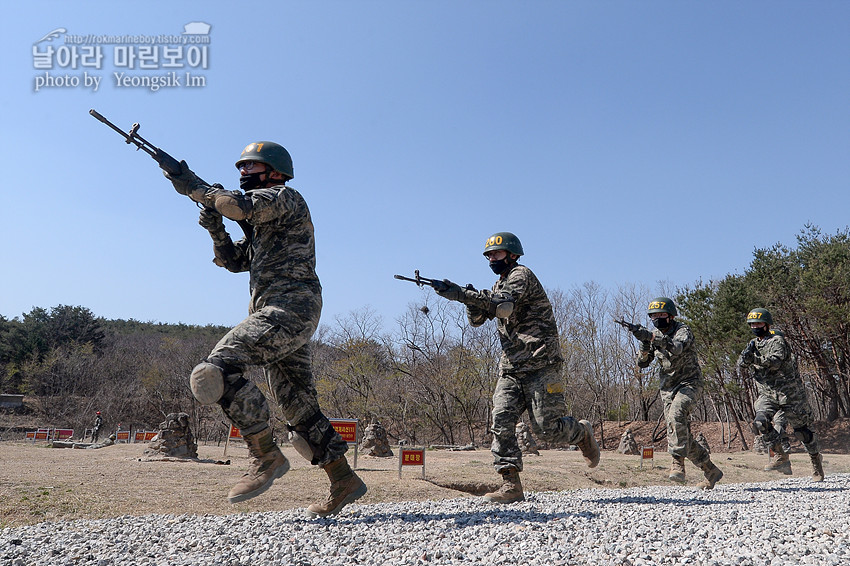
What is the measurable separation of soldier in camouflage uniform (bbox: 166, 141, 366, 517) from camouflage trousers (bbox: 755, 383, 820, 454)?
25.7 ft

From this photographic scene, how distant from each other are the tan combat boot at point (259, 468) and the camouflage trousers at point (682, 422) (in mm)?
4946

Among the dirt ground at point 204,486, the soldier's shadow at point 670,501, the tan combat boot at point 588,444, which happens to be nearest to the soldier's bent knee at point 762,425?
the dirt ground at point 204,486

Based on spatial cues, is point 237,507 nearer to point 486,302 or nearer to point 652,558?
point 486,302

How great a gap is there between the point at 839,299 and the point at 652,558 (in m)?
24.8

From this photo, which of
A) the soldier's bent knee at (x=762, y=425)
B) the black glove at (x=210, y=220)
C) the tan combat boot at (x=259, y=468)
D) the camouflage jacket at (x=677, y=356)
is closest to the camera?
the tan combat boot at (x=259, y=468)

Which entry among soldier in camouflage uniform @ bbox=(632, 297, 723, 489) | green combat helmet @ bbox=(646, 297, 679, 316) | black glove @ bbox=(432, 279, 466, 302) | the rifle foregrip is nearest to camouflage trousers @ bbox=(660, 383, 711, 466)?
soldier in camouflage uniform @ bbox=(632, 297, 723, 489)

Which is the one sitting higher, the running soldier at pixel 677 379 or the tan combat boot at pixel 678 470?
the running soldier at pixel 677 379

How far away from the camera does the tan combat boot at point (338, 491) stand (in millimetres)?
4211

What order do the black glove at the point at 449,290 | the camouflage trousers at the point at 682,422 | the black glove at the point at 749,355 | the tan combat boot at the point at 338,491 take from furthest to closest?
the black glove at the point at 749,355, the camouflage trousers at the point at 682,422, the black glove at the point at 449,290, the tan combat boot at the point at 338,491

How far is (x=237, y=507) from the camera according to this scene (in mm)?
5660

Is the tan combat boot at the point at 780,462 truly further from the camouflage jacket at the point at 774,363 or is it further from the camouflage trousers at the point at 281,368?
the camouflage trousers at the point at 281,368

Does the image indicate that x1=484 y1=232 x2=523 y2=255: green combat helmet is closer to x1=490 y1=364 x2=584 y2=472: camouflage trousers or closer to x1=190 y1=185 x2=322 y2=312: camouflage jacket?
x1=490 y1=364 x2=584 y2=472: camouflage trousers

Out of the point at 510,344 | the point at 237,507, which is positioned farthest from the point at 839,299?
the point at 237,507

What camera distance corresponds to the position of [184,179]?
4543mm
